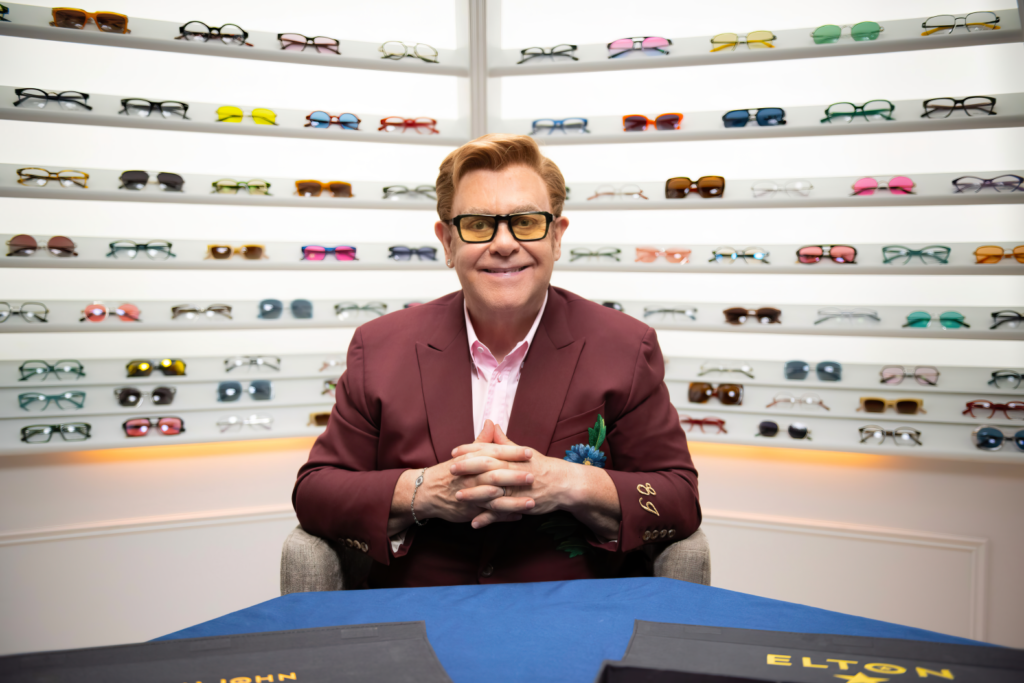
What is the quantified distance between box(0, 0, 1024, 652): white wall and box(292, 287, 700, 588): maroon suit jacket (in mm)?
2031

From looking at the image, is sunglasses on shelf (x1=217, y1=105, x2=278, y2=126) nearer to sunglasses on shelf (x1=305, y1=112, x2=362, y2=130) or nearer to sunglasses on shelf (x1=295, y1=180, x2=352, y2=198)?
sunglasses on shelf (x1=305, y1=112, x2=362, y2=130)

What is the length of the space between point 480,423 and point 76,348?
2.84 m

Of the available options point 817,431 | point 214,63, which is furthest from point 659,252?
point 214,63

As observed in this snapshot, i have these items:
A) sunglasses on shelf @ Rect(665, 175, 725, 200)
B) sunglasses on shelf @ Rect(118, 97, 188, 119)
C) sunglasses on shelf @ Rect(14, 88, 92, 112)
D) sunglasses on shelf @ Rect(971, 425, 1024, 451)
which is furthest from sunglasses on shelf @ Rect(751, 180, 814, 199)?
sunglasses on shelf @ Rect(14, 88, 92, 112)

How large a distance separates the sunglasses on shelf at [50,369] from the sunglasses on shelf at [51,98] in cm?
121

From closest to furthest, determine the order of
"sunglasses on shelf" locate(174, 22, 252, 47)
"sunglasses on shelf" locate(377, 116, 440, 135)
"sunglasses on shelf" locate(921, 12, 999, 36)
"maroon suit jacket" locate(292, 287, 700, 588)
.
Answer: "maroon suit jacket" locate(292, 287, 700, 588) < "sunglasses on shelf" locate(921, 12, 999, 36) < "sunglasses on shelf" locate(174, 22, 252, 47) < "sunglasses on shelf" locate(377, 116, 440, 135)

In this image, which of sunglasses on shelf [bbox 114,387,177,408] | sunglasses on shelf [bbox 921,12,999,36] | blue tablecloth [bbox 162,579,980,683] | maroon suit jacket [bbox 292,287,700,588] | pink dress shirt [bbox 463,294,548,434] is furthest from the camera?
sunglasses on shelf [bbox 114,387,177,408]

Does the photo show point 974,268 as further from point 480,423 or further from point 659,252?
point 480,423

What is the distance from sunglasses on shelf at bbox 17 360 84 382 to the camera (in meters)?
3.09

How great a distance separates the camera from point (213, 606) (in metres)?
3.47

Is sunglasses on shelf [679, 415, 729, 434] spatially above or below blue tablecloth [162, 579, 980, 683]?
below

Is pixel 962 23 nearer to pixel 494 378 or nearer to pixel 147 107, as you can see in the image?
pixel 494 378

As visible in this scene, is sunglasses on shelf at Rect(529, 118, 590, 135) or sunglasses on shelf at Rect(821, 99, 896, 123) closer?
sunglasses on shelf at Rect(821, 99, 896, 123)

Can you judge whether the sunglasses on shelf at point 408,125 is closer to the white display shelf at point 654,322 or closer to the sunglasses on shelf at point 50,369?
the white display shelf at point 654,322
